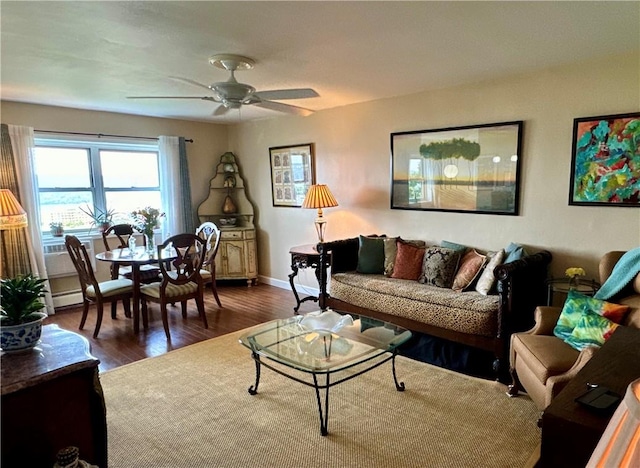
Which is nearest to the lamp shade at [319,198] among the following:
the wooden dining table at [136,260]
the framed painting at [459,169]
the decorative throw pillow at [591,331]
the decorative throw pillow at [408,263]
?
the framed painting at [459,169]

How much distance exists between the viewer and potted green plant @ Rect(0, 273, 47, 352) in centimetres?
146

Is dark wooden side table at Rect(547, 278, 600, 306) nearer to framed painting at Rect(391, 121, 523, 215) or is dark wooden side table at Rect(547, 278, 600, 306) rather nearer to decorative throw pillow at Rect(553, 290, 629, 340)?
decorative throw pillow at Rect(553, 290, 629, 340)

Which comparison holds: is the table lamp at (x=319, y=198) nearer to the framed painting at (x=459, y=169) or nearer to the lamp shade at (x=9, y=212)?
the framed painting at (x=459, y=169)

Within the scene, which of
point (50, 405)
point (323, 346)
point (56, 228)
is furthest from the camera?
point (56, 228)

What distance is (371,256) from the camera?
4145 millimetres

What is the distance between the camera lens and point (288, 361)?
7.63 feet

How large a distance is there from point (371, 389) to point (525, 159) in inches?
91.4

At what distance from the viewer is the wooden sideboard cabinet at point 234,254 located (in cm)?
574

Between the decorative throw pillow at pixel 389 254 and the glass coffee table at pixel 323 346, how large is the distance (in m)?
1.08

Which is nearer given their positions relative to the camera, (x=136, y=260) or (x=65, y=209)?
(x=136, y=260)

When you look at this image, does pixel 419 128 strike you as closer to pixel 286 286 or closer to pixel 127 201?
pixel 286 286

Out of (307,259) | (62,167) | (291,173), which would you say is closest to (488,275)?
(307,259)

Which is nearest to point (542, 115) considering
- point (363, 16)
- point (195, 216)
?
point (363, 16)

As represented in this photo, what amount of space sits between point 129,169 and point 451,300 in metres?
4.42
